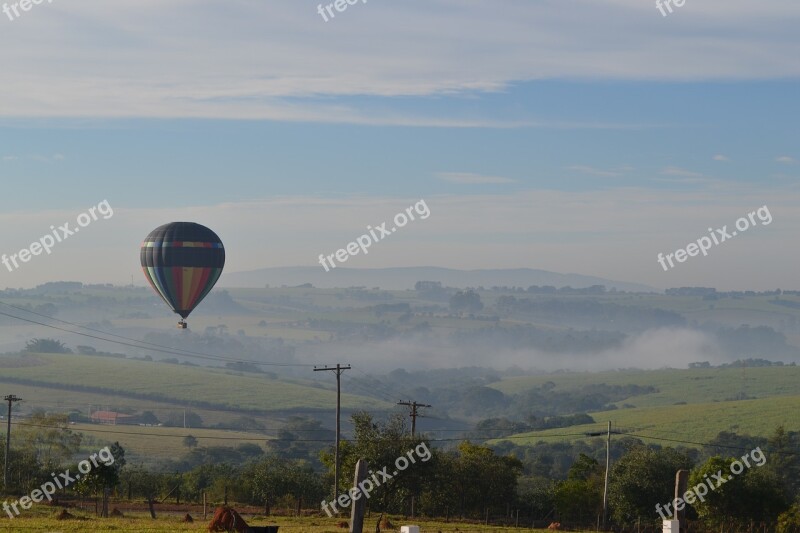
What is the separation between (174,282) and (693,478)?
59674mm

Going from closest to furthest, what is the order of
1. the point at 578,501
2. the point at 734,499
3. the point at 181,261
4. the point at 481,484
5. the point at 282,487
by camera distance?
the point at 734,499 → the point at 578,501 → the point at 481,484 → the point at 282,487 → the point at 181,261

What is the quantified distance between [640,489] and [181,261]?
180 feet

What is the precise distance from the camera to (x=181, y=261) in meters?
122

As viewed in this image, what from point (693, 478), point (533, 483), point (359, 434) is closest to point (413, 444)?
point (359, 434)

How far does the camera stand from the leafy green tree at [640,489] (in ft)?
328

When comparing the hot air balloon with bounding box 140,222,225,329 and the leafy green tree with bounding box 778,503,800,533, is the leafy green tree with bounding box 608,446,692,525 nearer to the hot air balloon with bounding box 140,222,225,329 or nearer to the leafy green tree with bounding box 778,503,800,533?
the leafy green tree with bounding box 778,503,800,533

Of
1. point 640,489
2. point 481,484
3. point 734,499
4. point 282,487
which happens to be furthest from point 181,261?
point 734,499

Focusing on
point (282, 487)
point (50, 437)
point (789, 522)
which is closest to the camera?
point (789, 522)

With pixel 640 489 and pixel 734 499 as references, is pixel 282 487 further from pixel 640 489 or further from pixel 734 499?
pixel 734 499

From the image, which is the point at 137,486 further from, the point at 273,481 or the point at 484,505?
the point at 484,505

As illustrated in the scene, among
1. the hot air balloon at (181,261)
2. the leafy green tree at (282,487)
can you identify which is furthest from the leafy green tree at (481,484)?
the hot air balloon at (181,261)

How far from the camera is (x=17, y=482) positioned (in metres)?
97.8

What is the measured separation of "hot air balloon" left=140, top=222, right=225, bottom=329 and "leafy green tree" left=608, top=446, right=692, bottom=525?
50154 mm

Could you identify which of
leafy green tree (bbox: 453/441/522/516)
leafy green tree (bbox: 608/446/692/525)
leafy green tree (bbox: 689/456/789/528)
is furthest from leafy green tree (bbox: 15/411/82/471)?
leafy green tree (bbox: 689/456/789/528)
